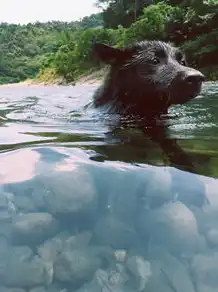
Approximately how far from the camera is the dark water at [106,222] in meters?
1.27

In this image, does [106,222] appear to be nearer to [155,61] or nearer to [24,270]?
[24,270]

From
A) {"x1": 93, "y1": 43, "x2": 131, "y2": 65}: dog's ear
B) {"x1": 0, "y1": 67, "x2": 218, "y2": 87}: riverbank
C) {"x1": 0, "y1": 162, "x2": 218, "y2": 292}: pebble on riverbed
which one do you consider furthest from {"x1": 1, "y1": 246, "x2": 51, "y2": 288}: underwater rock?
{"x1": 0, "y1": 67, "x2": 218, "y2": 87}: riverbank

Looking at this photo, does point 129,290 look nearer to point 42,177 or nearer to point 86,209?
point 86,209

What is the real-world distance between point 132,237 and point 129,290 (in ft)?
0.84

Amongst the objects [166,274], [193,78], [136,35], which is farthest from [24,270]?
[136,35]

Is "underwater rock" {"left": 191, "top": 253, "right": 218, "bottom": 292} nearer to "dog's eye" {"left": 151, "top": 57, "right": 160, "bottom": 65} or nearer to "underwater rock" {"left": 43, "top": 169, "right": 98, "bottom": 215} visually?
"underwater rock" {"left": 43, "top": 169, "right": 98, "bottom": 215}

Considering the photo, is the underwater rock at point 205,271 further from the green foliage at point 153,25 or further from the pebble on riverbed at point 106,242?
the green foliage at point 153,25

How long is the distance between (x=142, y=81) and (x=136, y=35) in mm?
31026

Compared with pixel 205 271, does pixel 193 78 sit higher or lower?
higher

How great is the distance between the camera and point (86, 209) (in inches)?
63.3

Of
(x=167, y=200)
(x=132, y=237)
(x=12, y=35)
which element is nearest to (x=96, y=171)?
(x=167, y=200)

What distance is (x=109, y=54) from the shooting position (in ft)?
16.1

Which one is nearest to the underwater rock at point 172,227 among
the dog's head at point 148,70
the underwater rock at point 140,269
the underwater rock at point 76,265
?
the underwater rock at point 140,269

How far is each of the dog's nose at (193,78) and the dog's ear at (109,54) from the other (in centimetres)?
110
